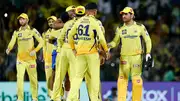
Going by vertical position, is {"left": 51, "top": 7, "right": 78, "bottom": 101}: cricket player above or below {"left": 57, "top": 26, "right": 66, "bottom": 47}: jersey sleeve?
below

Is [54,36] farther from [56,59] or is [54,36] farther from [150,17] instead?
[150,17]

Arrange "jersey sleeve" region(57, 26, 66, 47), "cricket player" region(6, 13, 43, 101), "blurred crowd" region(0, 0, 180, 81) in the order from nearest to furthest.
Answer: "jersey sleeve" region(57, 26, 66, 47)
"cricket player" region(6, 13, 43, 101)
"blurred crowd" region(0, 0, 180, 81)

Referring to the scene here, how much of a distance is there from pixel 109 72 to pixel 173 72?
2440 mm

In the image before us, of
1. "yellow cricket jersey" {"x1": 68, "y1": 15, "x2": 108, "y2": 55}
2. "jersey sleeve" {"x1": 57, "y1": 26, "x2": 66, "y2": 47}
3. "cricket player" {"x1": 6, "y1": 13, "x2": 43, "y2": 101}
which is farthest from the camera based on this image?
"cricket player" {"x1": 6, "y1": 13, "x2": 43, "y2": 101}

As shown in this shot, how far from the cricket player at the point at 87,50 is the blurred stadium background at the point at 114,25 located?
5.16m

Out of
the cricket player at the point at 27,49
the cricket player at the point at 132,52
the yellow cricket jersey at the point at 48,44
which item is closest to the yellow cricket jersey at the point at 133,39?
the cricket player at the point at 132,52

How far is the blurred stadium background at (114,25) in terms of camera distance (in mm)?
24109

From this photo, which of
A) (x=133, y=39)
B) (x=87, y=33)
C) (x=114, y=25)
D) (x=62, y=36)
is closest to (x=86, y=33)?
(x=87, y=33)

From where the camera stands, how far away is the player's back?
1622 centimetres

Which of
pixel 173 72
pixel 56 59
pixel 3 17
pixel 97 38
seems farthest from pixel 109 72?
pixel 97 38

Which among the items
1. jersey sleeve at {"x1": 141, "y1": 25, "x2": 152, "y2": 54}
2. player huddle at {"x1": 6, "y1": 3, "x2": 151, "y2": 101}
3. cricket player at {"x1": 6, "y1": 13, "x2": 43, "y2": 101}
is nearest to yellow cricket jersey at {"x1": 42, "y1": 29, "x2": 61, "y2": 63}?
player huddle at {"x1": 6, "y1": 3, "x2": 151, "y2": 101}

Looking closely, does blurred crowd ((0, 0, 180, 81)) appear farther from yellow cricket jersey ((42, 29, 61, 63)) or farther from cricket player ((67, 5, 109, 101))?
cricket player ((67, 5, 109, 101))

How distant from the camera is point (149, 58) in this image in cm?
1762

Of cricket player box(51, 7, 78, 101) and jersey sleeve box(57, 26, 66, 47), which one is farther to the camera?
jersey sleeve box(57, 26, 66, 47)
